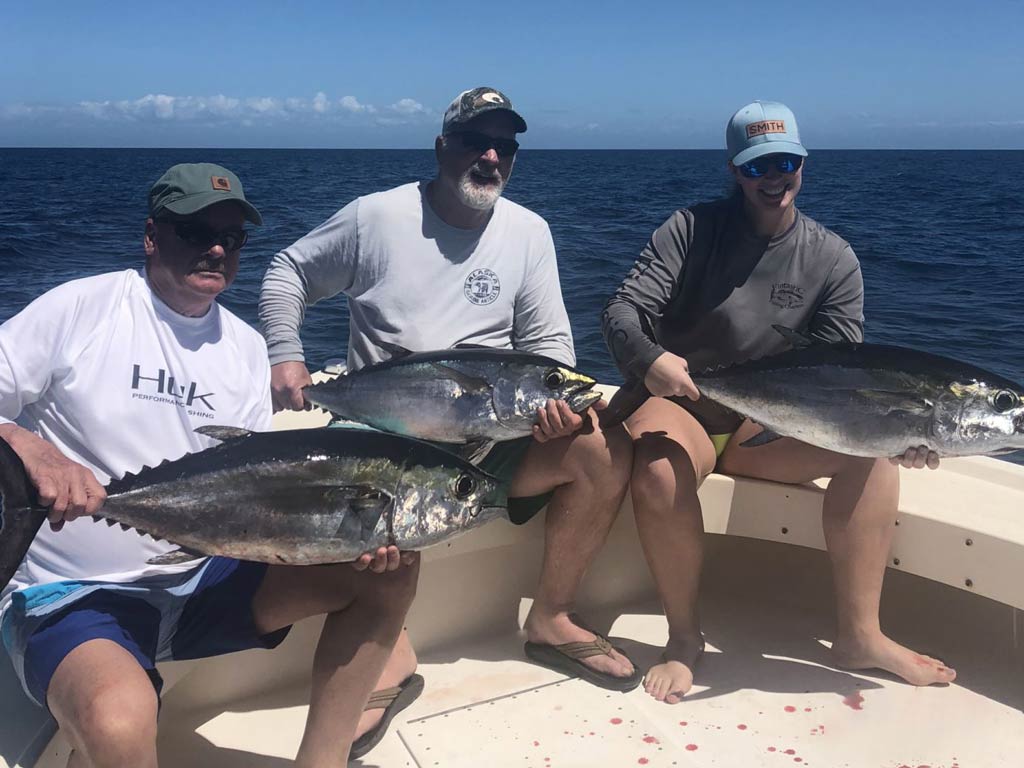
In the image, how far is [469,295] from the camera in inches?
112

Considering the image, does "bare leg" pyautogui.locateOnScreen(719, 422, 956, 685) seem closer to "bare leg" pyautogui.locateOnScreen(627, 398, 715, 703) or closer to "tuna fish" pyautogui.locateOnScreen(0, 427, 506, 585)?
"bare leg" pyautogui.locateOnScreen(627, 398, 715, 703)

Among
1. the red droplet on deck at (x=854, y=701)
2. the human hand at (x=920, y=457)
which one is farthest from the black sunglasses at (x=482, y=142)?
the red droplet on deck at (x=854, y=701)

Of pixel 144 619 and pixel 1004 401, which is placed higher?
pixel 1004 401

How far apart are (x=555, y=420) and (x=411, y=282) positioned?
70 centimetres

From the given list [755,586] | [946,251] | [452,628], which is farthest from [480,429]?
[946,251]

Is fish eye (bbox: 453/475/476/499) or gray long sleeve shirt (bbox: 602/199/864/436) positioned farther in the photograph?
gray long sleeve shirt (bbox: 602/199/864/436)

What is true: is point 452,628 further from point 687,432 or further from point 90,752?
point 90,752

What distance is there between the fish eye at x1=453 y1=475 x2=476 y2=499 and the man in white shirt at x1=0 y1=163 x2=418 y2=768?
0.19 m

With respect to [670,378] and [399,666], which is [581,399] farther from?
[399,666]

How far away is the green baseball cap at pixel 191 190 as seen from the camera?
2035 millimetres

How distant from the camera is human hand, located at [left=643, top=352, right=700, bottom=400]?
2572mm

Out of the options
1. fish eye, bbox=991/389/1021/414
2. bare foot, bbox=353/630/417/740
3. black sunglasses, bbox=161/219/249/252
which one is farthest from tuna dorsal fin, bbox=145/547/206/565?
fish eye, bbox=991/389/1021/414

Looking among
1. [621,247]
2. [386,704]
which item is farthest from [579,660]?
[621,247]

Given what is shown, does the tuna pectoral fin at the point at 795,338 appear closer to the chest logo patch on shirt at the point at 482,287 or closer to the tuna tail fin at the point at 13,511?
the chest logo patch on shirt at the point at 482,287
